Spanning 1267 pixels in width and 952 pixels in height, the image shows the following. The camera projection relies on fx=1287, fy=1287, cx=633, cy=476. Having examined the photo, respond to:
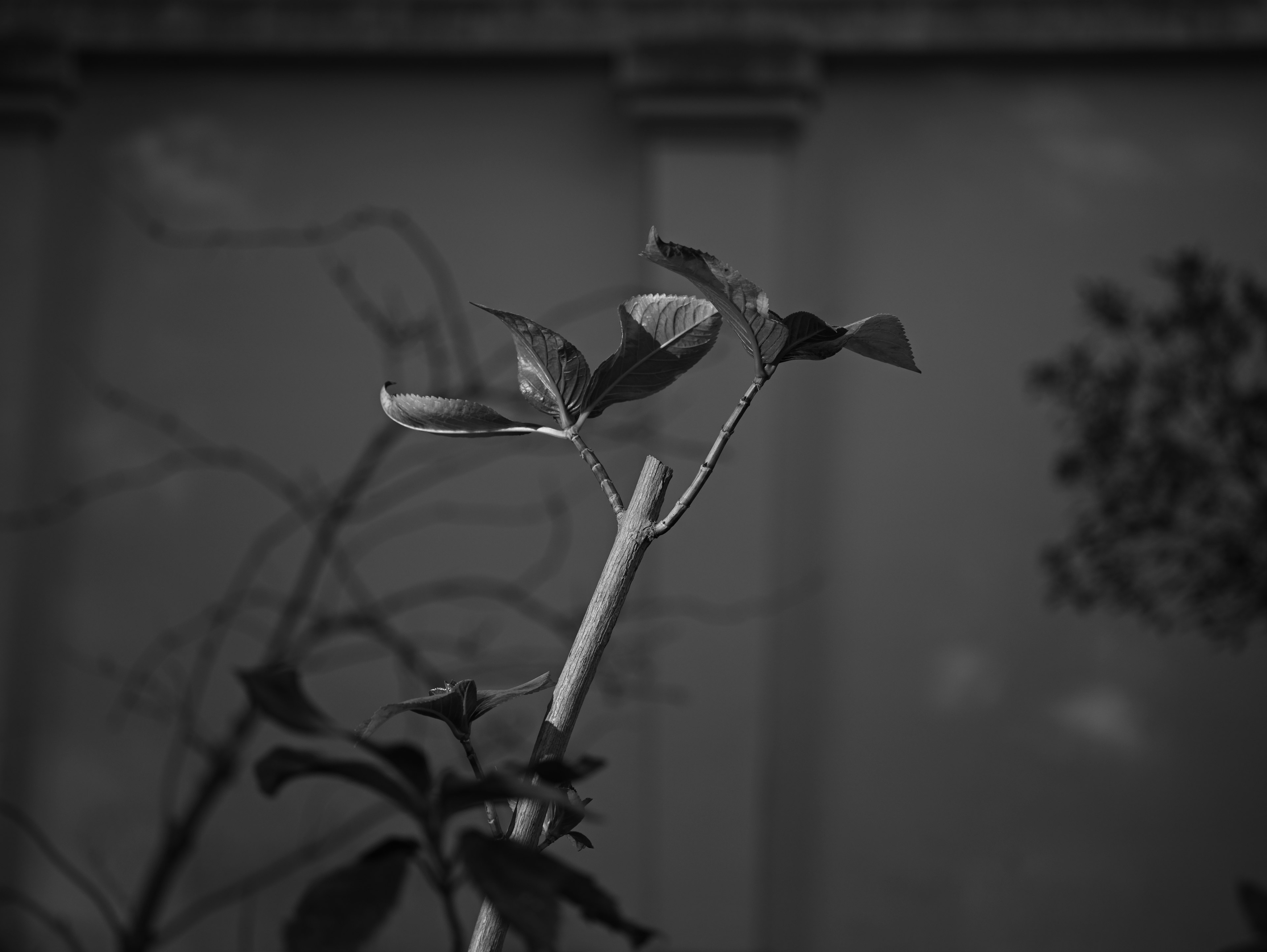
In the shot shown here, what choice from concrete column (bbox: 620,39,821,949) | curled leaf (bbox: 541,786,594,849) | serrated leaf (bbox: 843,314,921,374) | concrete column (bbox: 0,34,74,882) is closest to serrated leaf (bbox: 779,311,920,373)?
serrated leaf (bbox: 843,314,921,374)

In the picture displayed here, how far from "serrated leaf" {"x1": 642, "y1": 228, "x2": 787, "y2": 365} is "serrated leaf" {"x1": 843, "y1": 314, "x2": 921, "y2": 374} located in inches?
0.6

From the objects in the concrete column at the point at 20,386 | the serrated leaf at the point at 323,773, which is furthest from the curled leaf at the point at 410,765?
the concrete column at the point at 20,386

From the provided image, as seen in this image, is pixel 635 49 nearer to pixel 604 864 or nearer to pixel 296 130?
pixel 296 130

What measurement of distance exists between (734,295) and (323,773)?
0.43ft

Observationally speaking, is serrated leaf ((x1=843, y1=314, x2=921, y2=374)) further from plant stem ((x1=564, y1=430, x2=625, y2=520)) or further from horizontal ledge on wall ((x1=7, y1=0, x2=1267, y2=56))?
horizontal ledge on wall ((x1=7, y1=0, x2=1267, y2=56))

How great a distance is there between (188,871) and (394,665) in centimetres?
52

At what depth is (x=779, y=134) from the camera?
2.25 metres

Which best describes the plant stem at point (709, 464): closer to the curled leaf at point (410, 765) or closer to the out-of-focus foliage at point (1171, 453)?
the curled leaf at point (410, 765)

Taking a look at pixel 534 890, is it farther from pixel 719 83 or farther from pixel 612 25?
pixel 612 25

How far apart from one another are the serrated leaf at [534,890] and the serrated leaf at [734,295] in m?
0.11

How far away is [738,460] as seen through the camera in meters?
2.19

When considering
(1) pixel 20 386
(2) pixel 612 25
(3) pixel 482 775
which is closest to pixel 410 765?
(3) pixel 482 775

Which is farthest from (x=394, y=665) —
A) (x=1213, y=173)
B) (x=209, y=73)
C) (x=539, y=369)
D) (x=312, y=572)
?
(x=539, y=369)

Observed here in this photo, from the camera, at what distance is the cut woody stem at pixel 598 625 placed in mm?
260
